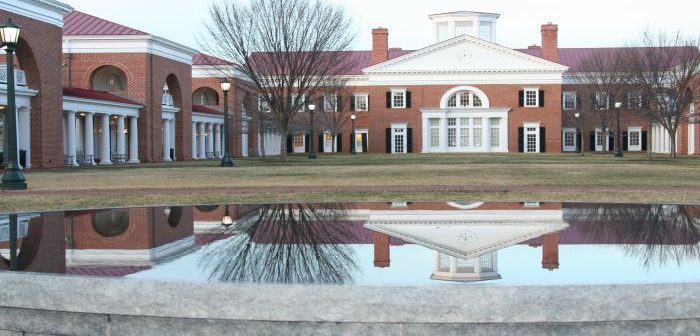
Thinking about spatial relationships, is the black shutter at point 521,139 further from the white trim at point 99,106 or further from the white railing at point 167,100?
the white trim at point 99,106

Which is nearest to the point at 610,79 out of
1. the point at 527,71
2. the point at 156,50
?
the point at 527,71

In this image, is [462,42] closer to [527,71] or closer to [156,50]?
[527,71]

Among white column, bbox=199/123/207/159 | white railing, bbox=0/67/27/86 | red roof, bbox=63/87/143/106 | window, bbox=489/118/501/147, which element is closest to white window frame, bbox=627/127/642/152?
window, bbox=489/118/501/147

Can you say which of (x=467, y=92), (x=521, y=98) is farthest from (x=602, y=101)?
(x=467, y=92)

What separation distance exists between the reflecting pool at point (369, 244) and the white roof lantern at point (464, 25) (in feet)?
233

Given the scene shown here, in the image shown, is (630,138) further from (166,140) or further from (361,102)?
(166,140)

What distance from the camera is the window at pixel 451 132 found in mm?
80375

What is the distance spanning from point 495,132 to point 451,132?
15.1 ft

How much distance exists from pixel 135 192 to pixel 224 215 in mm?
8479

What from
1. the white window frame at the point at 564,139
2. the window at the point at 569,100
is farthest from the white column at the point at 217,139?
the window at the point at 569,100

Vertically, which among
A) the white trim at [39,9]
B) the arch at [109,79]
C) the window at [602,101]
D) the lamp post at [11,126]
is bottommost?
the lamp post at [11,126]

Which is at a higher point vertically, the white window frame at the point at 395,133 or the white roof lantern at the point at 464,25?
the white roof lantern at the point at 464,25

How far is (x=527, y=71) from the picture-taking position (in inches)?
3103

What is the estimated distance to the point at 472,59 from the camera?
257ft
